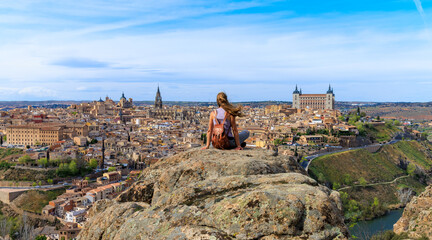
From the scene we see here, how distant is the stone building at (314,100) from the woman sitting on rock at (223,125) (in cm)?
9613

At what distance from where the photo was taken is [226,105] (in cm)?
538

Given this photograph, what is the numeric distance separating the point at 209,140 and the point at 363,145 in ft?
169

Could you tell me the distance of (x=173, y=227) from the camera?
121 inches

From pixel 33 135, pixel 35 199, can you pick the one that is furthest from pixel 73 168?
pixel 33 135

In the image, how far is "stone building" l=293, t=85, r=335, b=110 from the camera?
101m

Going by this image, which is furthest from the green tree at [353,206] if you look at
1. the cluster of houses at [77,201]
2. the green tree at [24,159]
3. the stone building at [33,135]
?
the stone building at [33,135]

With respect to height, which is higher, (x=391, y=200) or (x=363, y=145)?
(x=363, y=145)

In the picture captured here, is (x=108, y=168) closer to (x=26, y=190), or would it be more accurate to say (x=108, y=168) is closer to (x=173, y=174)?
(x=26, y=190)

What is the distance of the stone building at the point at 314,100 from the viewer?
330 ft

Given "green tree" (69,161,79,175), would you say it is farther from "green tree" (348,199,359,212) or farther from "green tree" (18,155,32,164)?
"green tree" (348,199,359,212)

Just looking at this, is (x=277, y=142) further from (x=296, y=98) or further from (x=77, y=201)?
(x=296, y=98)

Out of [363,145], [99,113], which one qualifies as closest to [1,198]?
[363,145]

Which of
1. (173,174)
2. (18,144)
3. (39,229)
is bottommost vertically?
(39,229)

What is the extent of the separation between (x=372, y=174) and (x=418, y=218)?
33112mm
